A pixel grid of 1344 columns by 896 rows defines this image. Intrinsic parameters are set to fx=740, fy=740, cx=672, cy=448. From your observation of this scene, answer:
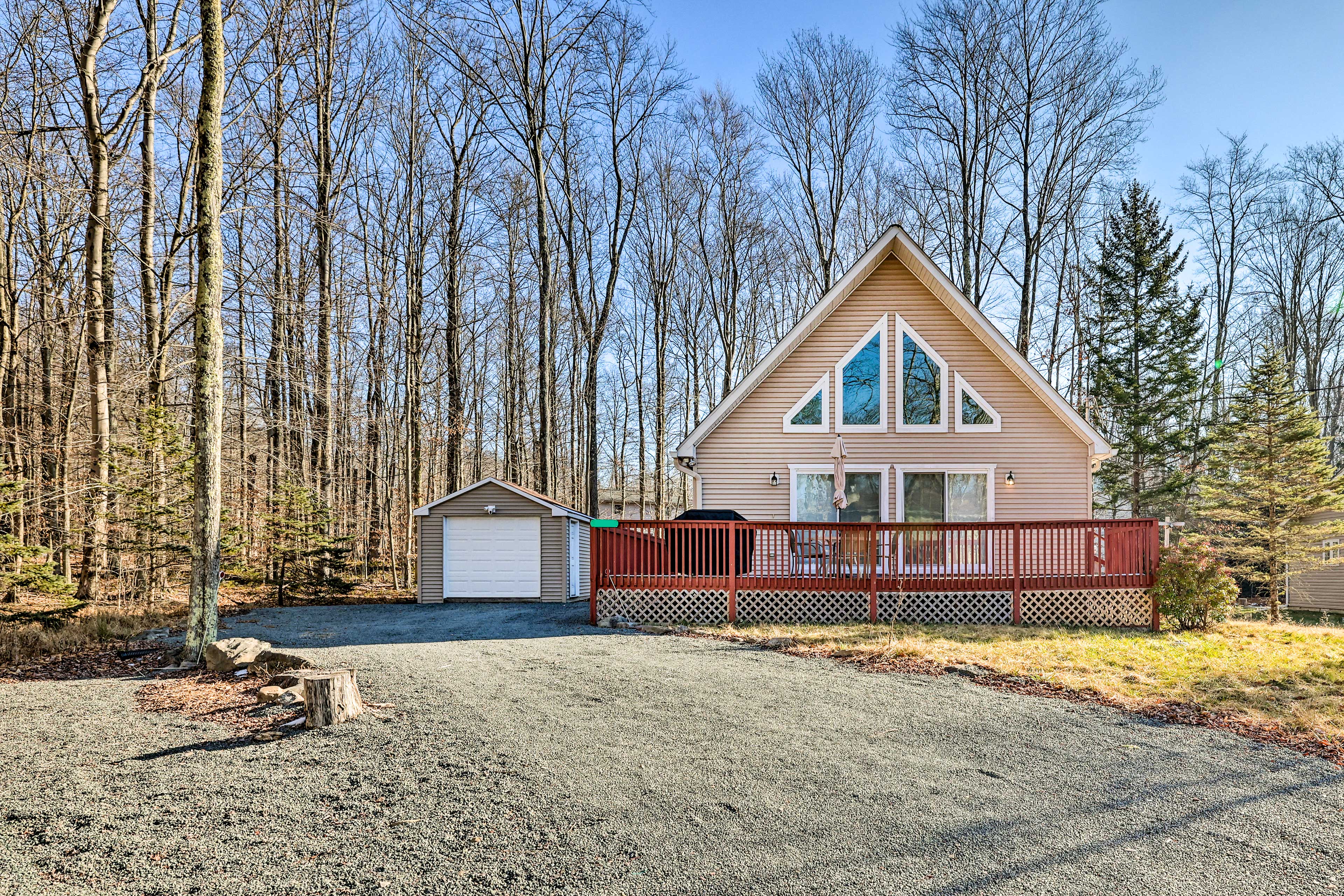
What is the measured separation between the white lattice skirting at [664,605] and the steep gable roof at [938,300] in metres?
3.23

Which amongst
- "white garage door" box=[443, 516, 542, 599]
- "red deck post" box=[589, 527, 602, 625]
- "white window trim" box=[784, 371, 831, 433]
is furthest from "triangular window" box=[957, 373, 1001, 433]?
"white garage door" box=[443, 516, 542, 599]

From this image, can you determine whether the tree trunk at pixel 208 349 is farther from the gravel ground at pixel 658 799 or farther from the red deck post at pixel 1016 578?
the red deck post at pixel 1016 578

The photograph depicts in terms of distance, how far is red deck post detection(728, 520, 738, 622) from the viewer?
11.5 m

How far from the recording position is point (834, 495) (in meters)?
13.7

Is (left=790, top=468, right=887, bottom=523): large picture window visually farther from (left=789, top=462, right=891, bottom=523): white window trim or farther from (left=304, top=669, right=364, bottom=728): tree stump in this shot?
(left=304, top=669, right=364, bottom=728): tree stump

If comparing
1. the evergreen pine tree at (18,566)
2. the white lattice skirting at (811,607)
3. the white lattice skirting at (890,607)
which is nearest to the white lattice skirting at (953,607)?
the white lattice skirting at (890,607)

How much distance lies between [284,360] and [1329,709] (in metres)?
21.2

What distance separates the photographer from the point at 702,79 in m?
25.9

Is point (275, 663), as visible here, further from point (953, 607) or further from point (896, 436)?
point (896, 436)

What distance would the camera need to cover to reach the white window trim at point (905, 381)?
13852mm

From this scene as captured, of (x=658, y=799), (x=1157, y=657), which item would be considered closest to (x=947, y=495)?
(x=1157, y=657)

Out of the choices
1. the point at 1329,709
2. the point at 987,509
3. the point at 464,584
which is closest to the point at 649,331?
the point at 464,584

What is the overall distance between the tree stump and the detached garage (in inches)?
411

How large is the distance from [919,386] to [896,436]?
106 cm
